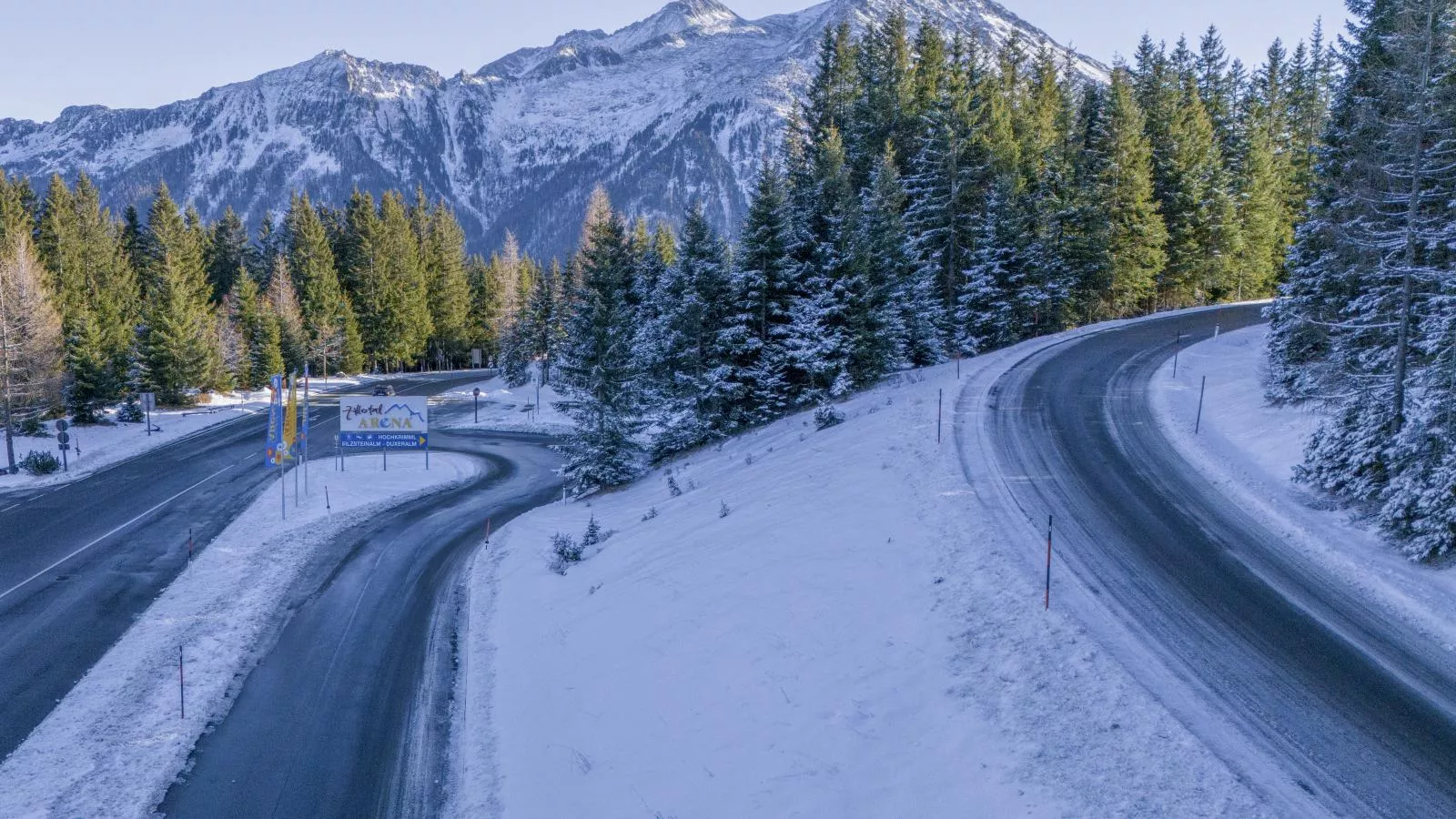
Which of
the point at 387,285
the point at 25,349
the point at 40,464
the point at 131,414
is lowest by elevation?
the point at 40,464

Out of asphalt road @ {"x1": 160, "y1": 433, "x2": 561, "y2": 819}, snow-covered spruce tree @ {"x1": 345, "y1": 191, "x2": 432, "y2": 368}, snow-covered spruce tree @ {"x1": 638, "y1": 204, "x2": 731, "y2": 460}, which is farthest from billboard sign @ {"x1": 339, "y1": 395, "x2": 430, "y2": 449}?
snow-covered spruce tree @ {"x1": 345, "y1": 191, "x2": 432, "y2": 368}

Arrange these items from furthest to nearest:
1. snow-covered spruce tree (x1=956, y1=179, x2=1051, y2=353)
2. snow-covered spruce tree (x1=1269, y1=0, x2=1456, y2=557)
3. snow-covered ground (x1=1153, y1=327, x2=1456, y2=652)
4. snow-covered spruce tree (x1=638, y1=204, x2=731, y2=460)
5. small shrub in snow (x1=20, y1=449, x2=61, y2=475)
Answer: snow-covered spruce tree (x1=956, y1=179, x2=1051, y2=353) → small shrub in snow (x1=20, y1=449, x2=61, y2=475) → snow-covered spruce tree (x1=638, y1=204, x2=731, y2=460) → snow-covered spruce tree (x1=1269, y1=0, x2=1456, y2=557) → snow-covered ground (x1=1153, y1=327, x2=1456, y2=652)

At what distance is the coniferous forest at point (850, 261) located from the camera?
30250mm

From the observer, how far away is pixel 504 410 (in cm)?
6062

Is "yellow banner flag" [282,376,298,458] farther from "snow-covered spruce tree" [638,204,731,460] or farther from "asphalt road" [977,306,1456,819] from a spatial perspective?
"asphalt road" [977,306,1456,819]

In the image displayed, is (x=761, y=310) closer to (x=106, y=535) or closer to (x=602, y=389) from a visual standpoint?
(x=602, y=389)

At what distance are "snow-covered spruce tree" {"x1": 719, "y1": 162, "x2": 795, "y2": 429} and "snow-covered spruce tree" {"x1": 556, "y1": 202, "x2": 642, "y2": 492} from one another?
4.11m

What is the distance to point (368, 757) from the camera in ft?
43.3

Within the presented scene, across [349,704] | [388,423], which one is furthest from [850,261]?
[388,423]

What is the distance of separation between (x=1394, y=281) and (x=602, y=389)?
80.2 ft

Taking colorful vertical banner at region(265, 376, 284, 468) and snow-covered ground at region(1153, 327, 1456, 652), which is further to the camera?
colorful vertical banner at region(265, 376, 284, 468)

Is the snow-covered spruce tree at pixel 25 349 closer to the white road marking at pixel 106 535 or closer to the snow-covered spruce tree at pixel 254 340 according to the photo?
the white road marking at pixel 106 535

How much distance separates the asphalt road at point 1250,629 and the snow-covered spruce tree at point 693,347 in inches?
510

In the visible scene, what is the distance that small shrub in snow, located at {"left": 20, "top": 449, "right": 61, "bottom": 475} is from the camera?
37344 millimetres
